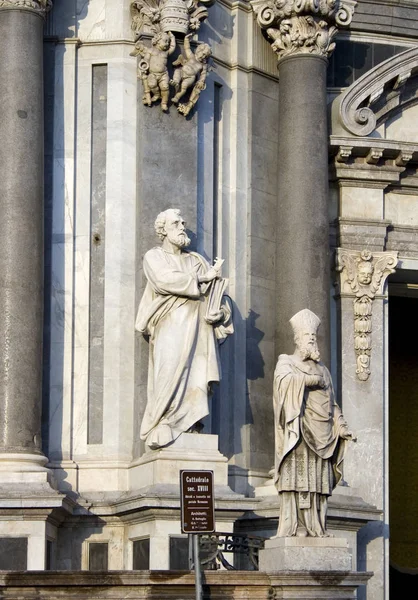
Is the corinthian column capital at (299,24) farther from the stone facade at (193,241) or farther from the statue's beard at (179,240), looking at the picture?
the statue's beard at (179,240)

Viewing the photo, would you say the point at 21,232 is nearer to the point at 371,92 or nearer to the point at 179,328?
the point at 179,328

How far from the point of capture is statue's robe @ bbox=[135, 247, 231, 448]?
19.2 meters

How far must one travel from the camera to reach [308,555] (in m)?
16.9

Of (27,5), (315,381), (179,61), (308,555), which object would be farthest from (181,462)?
(27,5)

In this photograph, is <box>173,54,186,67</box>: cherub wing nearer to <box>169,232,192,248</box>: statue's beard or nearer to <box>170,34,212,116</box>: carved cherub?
<box>170,34,212,116</box>: carved cherub

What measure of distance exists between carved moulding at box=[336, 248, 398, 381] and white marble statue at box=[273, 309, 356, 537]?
441 centimetres

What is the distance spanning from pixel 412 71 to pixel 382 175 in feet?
4.63

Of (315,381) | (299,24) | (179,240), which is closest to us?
(315,381)

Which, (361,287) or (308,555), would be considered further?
(361,287)

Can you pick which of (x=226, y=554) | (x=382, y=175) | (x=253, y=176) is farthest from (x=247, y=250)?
(x=226, y=554)

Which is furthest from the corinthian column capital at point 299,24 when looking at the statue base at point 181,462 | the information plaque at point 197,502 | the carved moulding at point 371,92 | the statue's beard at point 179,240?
the information plaque at point 197,502

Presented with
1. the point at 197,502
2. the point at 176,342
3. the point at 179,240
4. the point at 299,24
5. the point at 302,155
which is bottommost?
the point at 197,502

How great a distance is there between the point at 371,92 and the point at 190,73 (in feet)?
10.1

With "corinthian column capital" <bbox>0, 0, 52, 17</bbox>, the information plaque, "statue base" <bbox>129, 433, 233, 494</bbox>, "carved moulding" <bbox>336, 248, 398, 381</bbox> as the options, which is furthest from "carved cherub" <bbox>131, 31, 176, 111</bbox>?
the information plaque
